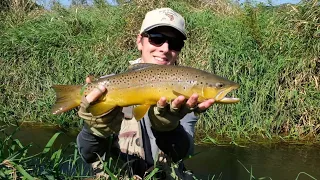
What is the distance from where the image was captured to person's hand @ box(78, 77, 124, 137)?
8.26 ft

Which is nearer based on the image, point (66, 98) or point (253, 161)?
point (66, 98)

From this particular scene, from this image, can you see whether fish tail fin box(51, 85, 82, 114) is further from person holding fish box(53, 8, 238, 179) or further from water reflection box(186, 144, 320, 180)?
water reflection box(186, 144, 320, 180)

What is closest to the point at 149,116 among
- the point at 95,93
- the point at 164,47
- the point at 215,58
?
the point at 95,93

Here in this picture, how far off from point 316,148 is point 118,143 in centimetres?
428

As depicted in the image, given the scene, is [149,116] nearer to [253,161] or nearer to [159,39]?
[159,39]

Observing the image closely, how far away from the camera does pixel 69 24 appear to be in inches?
350

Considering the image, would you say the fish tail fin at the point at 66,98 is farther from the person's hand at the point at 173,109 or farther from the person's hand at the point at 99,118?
the person's hand at the point at 173,109

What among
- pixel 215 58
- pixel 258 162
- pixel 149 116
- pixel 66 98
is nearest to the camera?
pixel 66 98

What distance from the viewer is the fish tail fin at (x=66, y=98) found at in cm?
258

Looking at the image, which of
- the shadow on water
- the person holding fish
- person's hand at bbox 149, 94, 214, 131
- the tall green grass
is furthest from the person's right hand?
the tall green grass

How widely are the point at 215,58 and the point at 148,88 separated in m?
4.85

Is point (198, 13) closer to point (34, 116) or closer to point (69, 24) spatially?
point (69, 24)

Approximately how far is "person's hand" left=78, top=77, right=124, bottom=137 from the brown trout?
1.4 inches

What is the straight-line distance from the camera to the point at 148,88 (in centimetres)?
255
